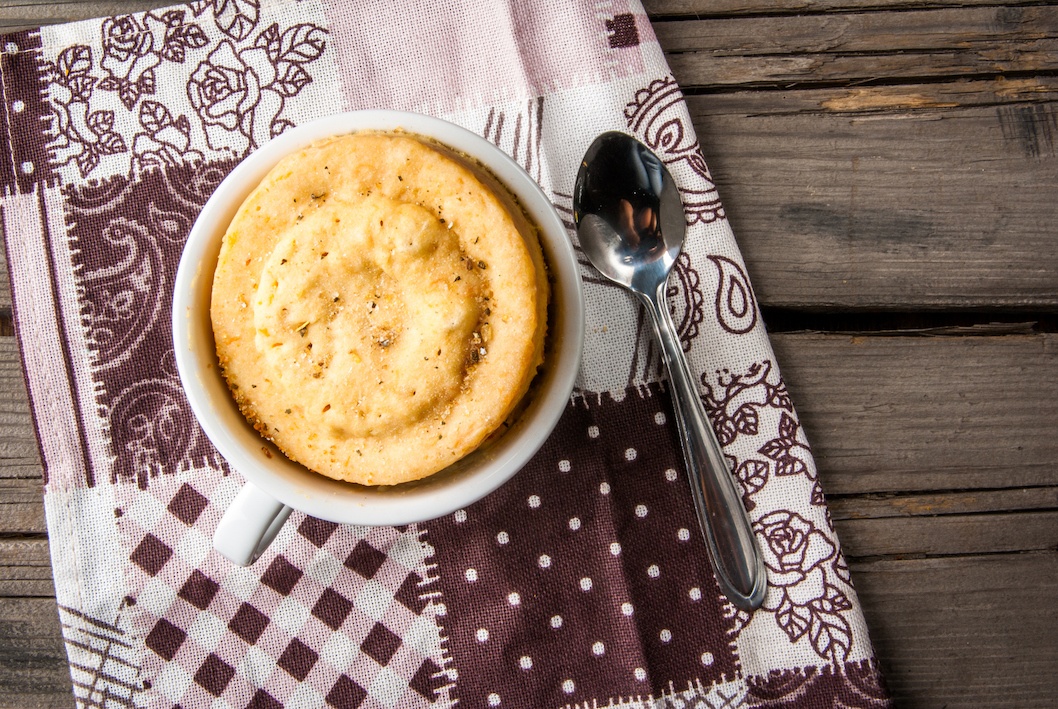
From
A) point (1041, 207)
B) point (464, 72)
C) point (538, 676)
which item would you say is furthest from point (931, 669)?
point (464, 72)

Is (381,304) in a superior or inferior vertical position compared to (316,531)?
superior

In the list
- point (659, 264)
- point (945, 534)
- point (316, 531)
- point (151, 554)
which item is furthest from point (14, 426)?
point (945, 534)

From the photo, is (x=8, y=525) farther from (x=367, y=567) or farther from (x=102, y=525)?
(x=367, y=567)

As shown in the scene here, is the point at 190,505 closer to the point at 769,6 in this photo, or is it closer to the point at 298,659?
the point at 298,659

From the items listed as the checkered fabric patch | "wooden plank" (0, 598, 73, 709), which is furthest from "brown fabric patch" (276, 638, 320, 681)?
"wooden plank" (0, 598, 73, 709)

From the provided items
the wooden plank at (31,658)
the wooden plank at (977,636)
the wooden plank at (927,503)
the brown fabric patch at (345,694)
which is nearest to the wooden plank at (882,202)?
the wooden plank at (927,503)

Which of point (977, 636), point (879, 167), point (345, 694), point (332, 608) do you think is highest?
point (879, 167)

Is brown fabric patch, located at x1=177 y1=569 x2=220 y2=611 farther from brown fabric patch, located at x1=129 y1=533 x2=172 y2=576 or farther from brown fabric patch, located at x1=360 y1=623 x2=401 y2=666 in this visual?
brown fabric patch, located at x1=360 y1=623 x2=401 y2=666

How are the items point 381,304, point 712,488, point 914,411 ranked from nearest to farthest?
1. point 381,304
2. point 712,488
3. point 914,411
